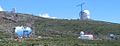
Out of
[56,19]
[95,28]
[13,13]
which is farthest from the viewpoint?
[56,19]

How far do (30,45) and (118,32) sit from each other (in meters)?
71.1

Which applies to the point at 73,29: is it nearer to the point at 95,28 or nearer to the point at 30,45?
the point at 95,28

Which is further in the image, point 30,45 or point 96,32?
point 96,32

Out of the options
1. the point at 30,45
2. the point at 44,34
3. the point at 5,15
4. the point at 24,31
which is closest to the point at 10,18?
the point at 5,15

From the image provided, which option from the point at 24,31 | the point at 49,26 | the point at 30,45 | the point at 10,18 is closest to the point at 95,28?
the point at 49,26

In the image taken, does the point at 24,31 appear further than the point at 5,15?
No

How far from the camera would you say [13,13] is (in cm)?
15475

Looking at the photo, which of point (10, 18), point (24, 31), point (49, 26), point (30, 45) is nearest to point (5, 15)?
point (10, 18)

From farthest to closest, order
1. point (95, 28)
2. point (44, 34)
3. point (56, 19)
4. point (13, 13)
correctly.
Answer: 1. point (56, 19)
2. point (13, 13)
3. point (95, 28)
4. point (44, 34)

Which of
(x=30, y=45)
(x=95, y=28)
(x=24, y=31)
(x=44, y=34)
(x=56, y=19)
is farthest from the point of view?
(x=56, y=19)

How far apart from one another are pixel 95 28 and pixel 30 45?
79.6 metres

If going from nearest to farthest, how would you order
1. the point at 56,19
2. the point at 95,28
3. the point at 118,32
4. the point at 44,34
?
the point at 44,34 < the point at 118,32 < the point at 95,28 < the point at 56,19

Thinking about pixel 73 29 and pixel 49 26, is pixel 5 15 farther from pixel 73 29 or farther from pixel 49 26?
pixel 73 29

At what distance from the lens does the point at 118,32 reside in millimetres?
127438
